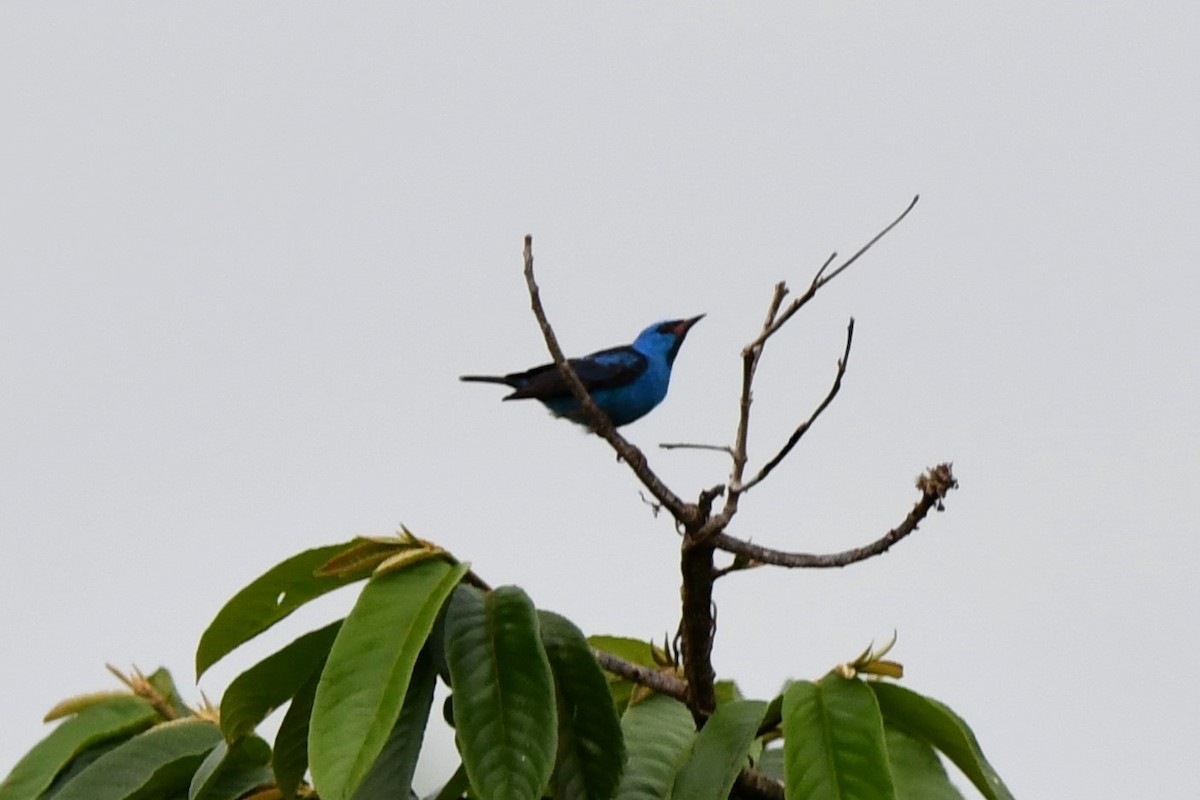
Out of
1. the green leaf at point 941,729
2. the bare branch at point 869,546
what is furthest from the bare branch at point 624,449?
the green leaf at point 941,729

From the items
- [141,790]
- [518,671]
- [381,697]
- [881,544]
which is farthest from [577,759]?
[141,790]

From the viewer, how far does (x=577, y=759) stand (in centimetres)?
274

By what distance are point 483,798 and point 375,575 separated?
43cm

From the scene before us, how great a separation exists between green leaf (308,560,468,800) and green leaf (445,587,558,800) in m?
0.09

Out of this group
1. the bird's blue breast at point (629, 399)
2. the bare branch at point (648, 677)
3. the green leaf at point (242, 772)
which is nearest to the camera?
the bare branch at point (648, 677)

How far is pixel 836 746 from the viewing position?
2.46m

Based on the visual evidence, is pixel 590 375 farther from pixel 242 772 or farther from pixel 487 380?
pixel 242 772

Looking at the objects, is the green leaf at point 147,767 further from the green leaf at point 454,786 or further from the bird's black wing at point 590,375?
the bird's black wing at point 590,375

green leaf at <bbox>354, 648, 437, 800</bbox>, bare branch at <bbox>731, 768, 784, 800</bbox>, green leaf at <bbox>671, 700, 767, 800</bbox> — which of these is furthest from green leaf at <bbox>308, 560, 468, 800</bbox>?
bare branch at <bbox>731, 768, 784, 800</bbox>

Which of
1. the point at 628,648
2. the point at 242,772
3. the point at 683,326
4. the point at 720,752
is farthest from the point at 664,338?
the point at 720,752

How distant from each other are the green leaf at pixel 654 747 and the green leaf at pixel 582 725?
0.05 meters

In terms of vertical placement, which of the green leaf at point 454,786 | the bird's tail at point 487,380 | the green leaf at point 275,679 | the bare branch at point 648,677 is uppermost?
the bird's tail at point 487,380

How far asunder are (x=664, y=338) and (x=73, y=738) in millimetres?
6175

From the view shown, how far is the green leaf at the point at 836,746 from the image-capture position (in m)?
2.39
